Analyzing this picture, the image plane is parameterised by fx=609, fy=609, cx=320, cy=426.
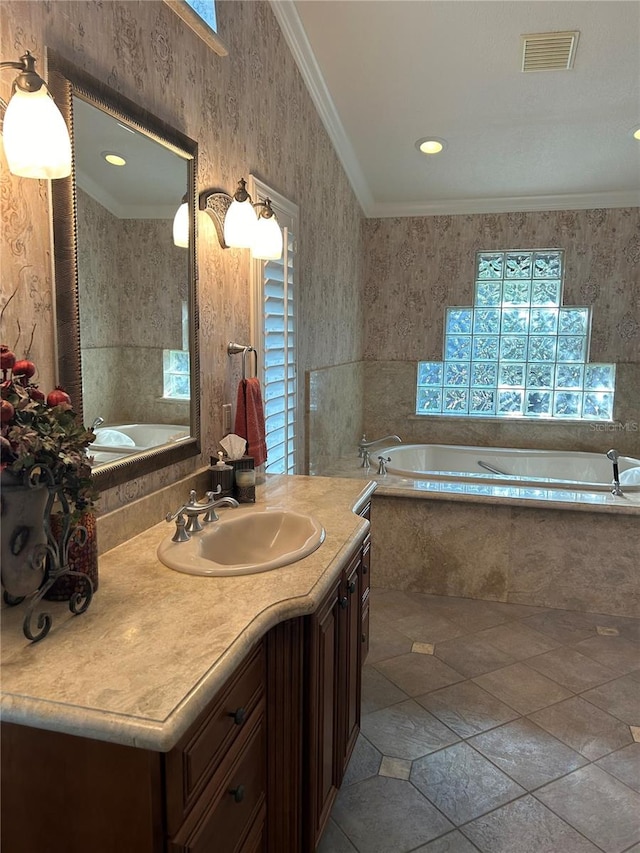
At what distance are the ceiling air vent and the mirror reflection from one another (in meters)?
1.98

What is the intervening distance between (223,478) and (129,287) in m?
0.73

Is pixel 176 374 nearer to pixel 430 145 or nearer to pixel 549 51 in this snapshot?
pixel 549 51

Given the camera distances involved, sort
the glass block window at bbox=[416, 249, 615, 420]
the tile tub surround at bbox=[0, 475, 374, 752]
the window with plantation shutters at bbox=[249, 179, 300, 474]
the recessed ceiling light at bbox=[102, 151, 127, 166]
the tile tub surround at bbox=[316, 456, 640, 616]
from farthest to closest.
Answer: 1. the glass block window at bbox=[416, 249, 615, 420]
2. the tile tub surround at bbox=[316, 456, 640, 616]
3. the window with plantation shutters at bbox=[249, 179, 300, 474]
4. the recessed ceiling light at bbox=[102, 151, 127, 166]
5. the tile tub surround at bbox=[0, 475, 374, 752]

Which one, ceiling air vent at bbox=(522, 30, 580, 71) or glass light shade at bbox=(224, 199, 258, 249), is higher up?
ceiling air vent at bbox=(522, 30, 580, 71)

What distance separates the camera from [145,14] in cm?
172

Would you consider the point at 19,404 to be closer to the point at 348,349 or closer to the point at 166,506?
the point at 166,506

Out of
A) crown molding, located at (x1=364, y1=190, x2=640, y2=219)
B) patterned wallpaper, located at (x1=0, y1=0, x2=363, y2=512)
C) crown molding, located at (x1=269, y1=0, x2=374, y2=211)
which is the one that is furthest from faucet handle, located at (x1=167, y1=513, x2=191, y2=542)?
crown molding, located at (x1=364, y1=190, x2=640, y2=219)

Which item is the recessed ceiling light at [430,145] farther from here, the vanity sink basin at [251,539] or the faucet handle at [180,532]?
the faucet handle at [180,532]

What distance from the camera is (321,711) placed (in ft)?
5.24

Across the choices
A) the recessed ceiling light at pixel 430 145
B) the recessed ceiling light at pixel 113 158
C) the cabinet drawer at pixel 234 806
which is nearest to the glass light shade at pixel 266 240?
the recessed ceiling light at pixel 113 158

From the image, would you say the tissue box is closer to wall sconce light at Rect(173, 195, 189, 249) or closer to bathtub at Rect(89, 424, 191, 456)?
bathtub at Rect(89, 424, 191, 456)

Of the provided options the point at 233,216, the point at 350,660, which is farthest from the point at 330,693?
the point at 233,216

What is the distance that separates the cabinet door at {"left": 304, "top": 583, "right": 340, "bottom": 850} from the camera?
A: 1.51 metres

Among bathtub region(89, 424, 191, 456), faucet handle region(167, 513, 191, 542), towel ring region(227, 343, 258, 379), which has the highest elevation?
towel ring region(227, 343, 258, 379)
